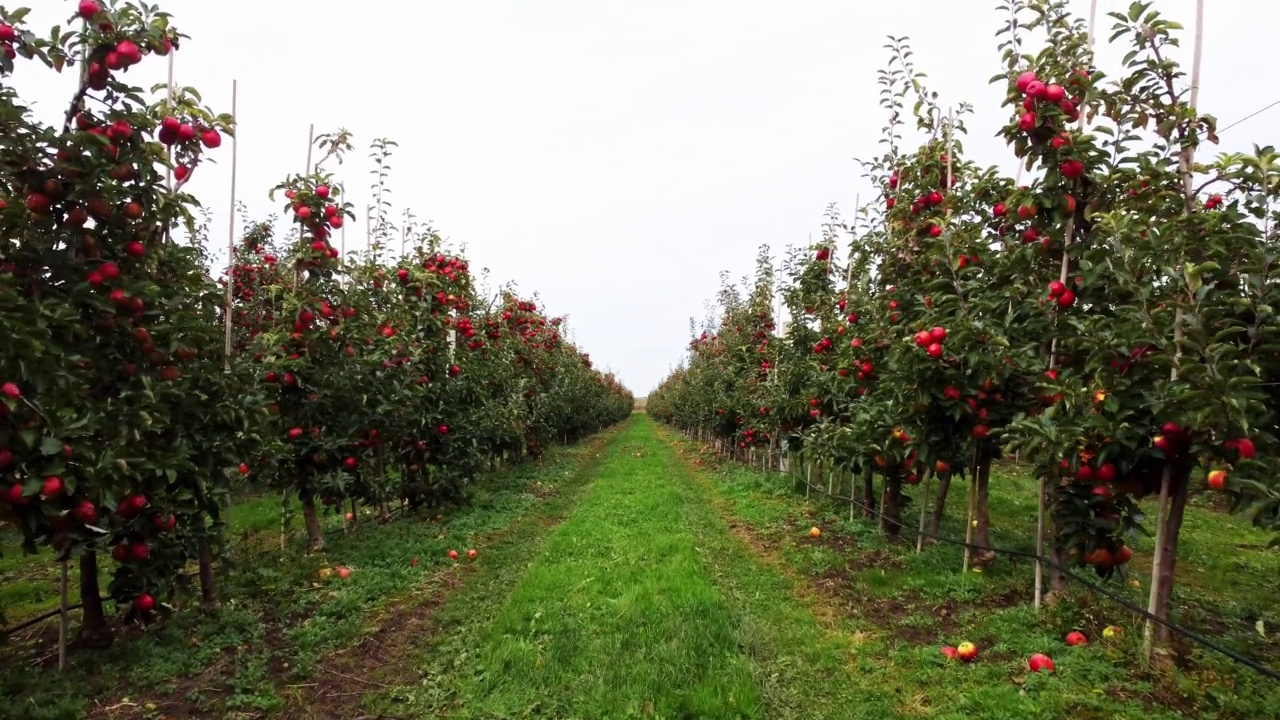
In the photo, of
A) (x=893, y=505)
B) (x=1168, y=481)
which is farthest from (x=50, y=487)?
(x=893, y=505)

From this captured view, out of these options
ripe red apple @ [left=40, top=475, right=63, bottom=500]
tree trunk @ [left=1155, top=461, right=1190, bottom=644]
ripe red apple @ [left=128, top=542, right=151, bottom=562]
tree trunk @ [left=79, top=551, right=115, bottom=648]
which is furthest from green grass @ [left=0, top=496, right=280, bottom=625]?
tree trunk @ [left=1155, top=461, right=1190, bottom=644]

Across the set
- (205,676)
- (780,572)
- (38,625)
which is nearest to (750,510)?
(780,572)

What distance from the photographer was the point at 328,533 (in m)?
8.36

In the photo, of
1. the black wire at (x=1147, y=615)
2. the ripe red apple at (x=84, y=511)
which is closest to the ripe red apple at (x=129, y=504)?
the ripe red apple at (x=84, y=511)

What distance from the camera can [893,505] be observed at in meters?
7.78

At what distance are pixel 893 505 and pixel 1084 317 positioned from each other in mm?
3822

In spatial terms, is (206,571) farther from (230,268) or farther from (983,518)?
(983,518)

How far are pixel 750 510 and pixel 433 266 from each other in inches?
237

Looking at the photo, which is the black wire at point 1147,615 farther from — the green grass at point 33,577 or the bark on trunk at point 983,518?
the green grass at point 33,577

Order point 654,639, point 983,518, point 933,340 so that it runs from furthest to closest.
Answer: point 983,518 < point 933,340 < point 654,639

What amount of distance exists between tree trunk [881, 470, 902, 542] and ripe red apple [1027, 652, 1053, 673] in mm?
3613

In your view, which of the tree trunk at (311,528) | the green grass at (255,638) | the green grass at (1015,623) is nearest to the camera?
the green grass at (1015,623)

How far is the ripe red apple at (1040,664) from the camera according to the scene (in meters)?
3.87

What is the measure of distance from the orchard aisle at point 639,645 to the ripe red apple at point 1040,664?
934mm
